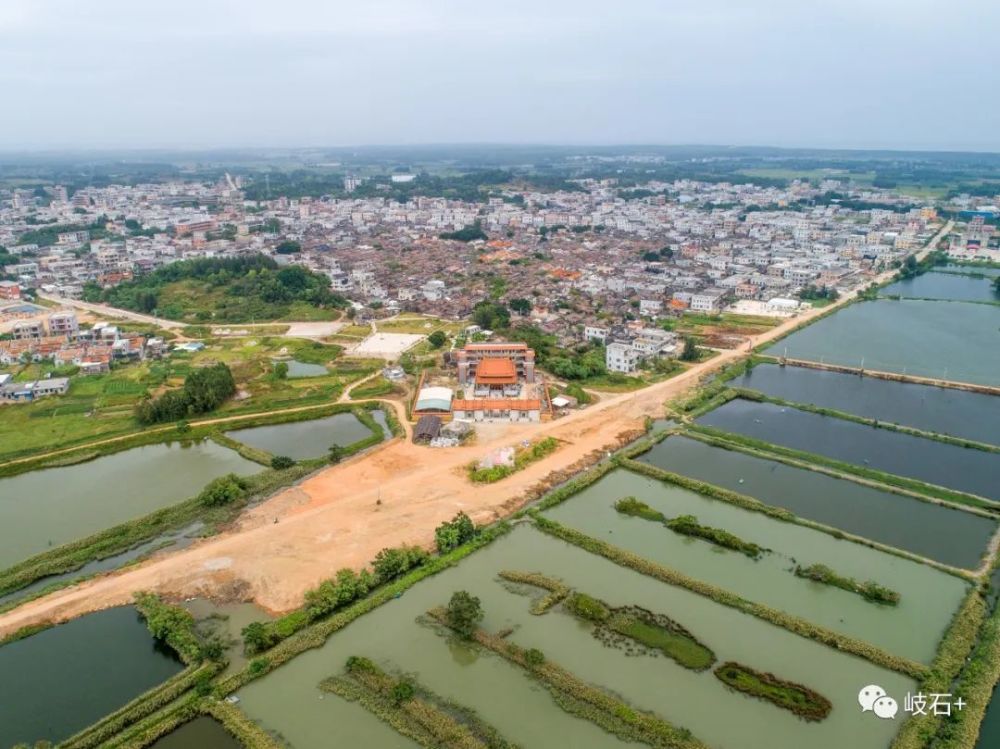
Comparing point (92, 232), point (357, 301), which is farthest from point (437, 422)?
point (92, 232)

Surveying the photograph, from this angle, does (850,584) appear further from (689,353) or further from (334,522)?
(689,353)

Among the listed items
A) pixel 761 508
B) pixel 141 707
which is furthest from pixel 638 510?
pixel 141 707

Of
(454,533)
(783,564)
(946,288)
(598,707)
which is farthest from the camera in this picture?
(946,288)

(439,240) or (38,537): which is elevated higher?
(439,240)

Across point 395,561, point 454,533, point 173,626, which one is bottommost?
point 173,626

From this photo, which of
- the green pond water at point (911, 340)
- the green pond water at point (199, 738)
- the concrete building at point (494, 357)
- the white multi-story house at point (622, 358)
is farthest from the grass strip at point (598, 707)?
the green pond water at point (911, 340)

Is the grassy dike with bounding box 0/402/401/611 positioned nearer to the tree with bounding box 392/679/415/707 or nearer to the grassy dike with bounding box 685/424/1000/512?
the tree with bounding box 392/679/415/707

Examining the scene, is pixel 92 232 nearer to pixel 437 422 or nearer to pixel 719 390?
pixel 437 422

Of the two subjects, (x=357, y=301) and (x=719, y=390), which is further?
(x=357, y=301)

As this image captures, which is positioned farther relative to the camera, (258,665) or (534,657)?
(534,657)
